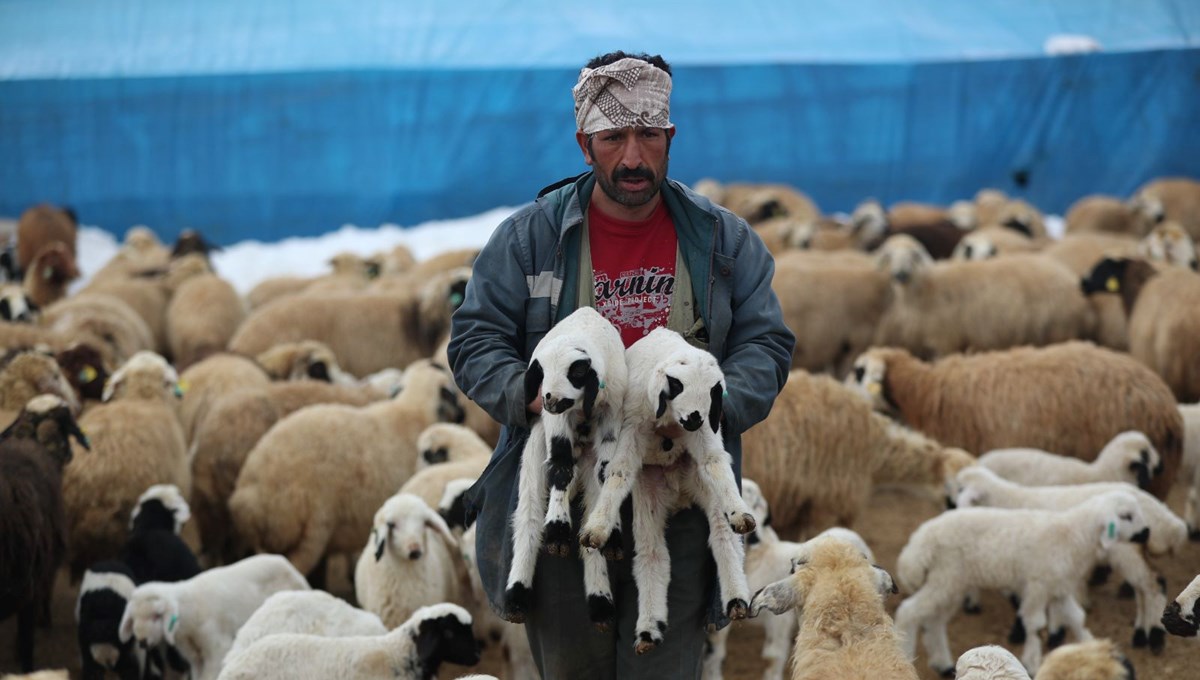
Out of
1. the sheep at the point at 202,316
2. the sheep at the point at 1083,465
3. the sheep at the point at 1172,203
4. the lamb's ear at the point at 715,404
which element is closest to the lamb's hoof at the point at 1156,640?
the sheep at the point at 1083,465

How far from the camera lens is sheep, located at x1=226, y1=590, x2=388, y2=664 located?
15.9 feet

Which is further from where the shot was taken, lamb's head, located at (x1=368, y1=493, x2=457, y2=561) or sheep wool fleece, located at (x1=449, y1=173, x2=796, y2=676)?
lamb's head, located at (x1=368, y1=493, x2=457, y2=561)

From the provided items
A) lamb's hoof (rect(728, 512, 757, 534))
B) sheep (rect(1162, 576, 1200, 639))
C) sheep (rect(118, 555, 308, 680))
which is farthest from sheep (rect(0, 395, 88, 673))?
sheep (rect(1162, 576, 1200, 639))

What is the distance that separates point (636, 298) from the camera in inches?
127

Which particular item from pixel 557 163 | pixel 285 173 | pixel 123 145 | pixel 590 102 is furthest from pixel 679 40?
pixel 590 102

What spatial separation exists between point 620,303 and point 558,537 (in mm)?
676

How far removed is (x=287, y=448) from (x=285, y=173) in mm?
12707

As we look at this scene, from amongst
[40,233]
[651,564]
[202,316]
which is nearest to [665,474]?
[651,564]

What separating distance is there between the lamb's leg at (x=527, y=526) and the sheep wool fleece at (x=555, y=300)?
127 millimetres

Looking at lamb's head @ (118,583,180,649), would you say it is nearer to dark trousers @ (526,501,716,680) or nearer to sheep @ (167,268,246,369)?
dark trousers @ (526,501,716,680)

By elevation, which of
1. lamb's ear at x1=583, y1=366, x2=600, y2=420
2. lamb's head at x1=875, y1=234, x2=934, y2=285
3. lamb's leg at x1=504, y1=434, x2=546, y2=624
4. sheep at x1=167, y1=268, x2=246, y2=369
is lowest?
sheep at x1=167, y1=268, x2=246, y2=369

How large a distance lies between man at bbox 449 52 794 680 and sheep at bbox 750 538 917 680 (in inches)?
13.1

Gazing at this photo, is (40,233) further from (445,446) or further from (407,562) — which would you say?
(407,562)

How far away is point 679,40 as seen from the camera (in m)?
19.5
